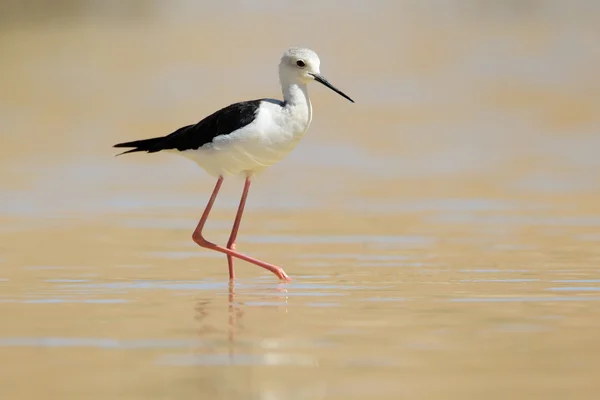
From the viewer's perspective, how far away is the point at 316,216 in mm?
11562

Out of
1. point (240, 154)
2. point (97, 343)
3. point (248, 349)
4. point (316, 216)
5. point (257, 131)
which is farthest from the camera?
point (316, 216)

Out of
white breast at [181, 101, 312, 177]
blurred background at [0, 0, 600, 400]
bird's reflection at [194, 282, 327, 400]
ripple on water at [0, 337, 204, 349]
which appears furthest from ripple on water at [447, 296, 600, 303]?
white breast at [181, 101, 312, 177]

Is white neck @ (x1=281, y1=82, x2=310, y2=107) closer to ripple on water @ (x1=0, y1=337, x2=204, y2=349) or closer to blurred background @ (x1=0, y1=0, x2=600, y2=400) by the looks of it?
blurred background @ (x1=0, y1=0, x2=600, y2=400)

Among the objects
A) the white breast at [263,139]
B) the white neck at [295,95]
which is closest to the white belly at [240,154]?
the white breast at [263,139]

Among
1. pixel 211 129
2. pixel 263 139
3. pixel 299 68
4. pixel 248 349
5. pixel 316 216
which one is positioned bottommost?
pixel 248 349

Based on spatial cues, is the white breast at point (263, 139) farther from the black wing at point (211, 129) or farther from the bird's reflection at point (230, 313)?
the bird's reflection at point (230, 313)

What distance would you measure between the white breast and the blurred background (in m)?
0.72

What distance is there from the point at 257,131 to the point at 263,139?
7cm

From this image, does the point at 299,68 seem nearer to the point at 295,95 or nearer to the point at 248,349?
the point at 295,95

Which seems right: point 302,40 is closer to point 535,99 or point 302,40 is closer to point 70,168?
point 535,99

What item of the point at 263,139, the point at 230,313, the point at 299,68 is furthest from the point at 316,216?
the point at 230,313

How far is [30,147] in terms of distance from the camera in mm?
17453

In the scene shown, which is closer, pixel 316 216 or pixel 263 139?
pixel 263 139

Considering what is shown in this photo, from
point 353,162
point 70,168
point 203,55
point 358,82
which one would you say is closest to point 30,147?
point 70,168
